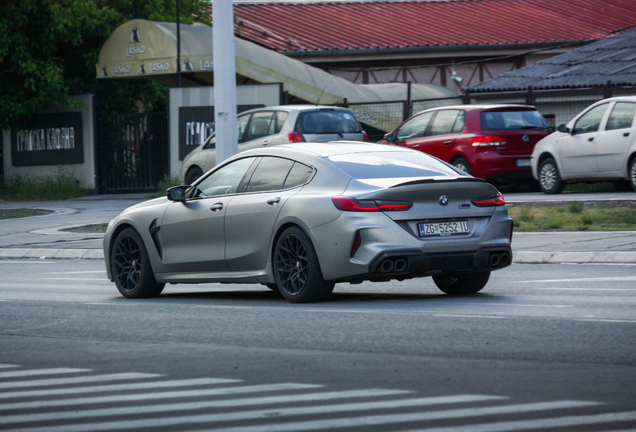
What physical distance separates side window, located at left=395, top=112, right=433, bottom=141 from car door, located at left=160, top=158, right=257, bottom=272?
39.2 feet

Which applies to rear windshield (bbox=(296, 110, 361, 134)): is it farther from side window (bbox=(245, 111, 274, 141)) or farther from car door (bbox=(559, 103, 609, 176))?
car door (bbox=(559, 103, 609, 176))

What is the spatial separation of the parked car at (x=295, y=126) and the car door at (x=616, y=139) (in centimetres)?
468

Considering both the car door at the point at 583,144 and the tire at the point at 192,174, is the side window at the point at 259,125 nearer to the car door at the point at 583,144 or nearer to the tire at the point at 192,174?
the tire at the point at 192,174

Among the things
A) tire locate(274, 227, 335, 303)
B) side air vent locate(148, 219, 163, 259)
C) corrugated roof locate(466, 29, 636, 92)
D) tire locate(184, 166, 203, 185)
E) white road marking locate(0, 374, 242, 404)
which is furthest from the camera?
corrugated roof locate(466, 29, 636, 92)

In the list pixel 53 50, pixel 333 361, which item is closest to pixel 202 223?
pixel 333 361

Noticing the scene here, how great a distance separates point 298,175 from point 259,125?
1213cm

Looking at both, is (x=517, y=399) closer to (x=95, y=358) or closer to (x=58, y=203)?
(x=95, y=358)

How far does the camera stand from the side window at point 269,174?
9.57 m

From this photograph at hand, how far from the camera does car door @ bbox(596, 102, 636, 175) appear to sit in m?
18.3

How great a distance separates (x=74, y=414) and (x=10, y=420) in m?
0.30

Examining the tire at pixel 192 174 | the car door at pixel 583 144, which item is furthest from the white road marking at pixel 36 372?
the tire at pixel 192 174

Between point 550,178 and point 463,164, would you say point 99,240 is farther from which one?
point 550,178

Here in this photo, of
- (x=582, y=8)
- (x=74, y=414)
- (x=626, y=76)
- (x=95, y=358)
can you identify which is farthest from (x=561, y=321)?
(x=582, y=8)

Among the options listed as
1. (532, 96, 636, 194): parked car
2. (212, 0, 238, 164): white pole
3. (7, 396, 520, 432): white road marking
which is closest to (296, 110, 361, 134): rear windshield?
(532, 96, 636, 194): parked car
